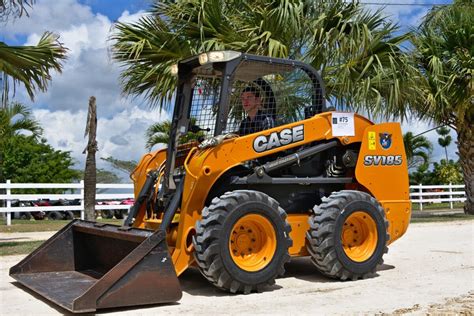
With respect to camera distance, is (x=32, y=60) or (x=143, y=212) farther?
(x=32, y=60)

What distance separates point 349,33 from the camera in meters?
11.9

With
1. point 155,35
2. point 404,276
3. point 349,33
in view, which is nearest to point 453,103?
point 349,33

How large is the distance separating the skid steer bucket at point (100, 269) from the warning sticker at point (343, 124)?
2673mm

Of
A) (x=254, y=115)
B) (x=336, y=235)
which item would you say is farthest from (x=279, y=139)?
(x=336, y=235)

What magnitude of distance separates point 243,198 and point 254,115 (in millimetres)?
1385

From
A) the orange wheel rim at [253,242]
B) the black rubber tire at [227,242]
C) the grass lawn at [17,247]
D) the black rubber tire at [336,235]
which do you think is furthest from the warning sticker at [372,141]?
the grass lawn at [17,247]

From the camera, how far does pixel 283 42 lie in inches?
465

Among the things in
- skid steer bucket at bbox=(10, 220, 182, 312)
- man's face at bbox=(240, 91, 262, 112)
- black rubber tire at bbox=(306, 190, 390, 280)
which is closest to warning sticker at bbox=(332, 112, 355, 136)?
black rubber tire at bbox=(306, 190, 390, 280)

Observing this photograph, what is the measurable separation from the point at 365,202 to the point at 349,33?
5984 millimetres

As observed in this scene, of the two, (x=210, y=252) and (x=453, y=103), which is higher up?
(x=453, y=103)

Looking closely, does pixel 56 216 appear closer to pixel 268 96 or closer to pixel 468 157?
pixel 468 157

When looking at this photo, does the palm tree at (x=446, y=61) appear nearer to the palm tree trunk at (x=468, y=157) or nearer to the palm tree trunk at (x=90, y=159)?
the palm tree trunk at (x=468, y=157)

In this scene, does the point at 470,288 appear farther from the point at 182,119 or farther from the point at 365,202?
the point at 182,119

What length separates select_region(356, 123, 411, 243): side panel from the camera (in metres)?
7.20
